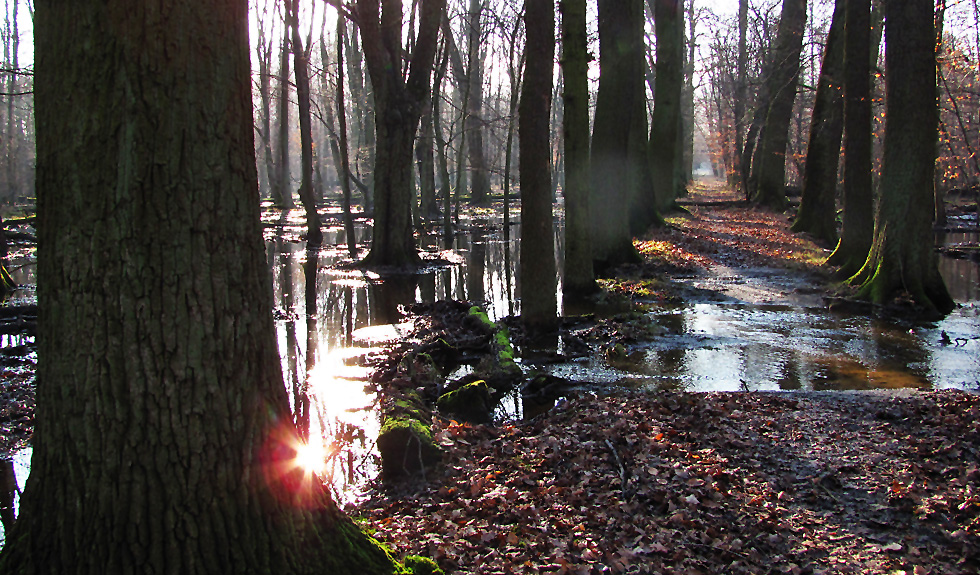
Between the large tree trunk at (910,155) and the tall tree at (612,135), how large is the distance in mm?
5108

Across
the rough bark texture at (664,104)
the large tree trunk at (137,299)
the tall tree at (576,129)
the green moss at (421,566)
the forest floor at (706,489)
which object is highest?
the rough bark texture at (664,104)

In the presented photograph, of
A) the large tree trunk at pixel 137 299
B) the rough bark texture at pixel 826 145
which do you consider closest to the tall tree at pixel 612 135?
the rough bark texture at pixel 826 145

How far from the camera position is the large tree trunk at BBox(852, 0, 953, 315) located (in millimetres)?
11312

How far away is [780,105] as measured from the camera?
26.5m

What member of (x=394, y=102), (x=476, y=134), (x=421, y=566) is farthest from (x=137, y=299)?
(x=476, y=134)

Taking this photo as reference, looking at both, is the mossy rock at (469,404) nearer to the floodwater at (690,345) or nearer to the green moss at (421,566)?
the floodwater at (690,345)

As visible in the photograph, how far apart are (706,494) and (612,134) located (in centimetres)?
1183

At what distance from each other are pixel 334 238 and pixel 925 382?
23.3m

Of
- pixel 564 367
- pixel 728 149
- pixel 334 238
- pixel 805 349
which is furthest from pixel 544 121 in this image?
pixel 728 149

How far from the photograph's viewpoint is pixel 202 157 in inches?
104

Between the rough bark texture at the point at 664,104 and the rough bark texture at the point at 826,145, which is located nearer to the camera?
the rough bark texture at the point at 826,145

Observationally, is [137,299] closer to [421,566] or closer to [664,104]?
[421,566]

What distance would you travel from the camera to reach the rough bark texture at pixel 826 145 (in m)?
18.3

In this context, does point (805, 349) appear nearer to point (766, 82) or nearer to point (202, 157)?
point (202, 157)
